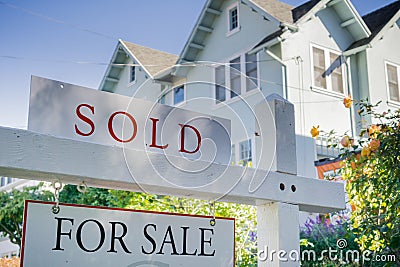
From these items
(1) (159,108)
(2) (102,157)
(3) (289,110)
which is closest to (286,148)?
(3) (289,110)

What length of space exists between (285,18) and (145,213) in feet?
35.2

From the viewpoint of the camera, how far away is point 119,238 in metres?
2.00

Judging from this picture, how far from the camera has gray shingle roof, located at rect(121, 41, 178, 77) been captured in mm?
15414

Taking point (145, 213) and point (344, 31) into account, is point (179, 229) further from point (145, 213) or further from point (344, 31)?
point (344, 31)

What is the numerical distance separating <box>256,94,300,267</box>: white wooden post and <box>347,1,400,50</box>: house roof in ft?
35.4

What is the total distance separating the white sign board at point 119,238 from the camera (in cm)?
184

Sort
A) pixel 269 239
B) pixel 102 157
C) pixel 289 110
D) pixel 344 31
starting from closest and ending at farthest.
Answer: pixel 102 157
pixel 269 239
pixel 289 110
pixel 344 31

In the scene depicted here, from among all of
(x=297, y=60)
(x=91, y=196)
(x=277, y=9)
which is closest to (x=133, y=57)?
(x=277, y=9)

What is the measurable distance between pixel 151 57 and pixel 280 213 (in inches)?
560

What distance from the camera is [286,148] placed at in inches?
100.0

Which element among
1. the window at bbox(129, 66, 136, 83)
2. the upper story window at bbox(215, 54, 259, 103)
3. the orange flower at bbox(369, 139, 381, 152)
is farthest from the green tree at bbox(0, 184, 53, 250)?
the orange flower at bbox(369, 139, 381, 152)

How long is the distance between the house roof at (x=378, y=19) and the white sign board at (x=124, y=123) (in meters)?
11.2

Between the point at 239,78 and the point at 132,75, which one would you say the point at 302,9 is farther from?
the point at 132,75

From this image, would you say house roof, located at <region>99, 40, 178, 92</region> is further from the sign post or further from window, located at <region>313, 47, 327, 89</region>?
the sign post
